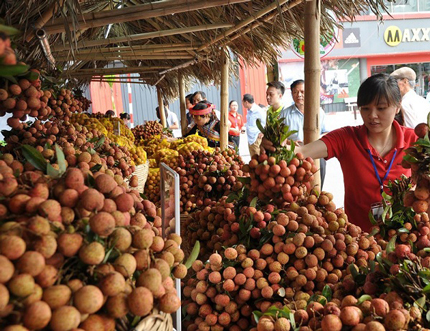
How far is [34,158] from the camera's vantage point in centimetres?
93

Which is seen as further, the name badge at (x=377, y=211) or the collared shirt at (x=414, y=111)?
the collared shirt at (x=414, y=111)

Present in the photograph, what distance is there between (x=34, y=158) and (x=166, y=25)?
241 cm

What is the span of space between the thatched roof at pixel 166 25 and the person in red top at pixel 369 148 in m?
0.60

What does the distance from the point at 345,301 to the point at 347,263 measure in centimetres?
30

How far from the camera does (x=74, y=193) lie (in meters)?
0.75

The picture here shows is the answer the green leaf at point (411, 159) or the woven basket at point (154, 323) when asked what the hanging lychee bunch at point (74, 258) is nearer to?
the woven basket at point (154, 323)

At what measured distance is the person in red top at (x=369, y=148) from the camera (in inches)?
73.7

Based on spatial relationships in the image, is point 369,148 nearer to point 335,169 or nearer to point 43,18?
point 43,18

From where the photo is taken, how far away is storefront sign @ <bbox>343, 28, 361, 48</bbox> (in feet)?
36.8

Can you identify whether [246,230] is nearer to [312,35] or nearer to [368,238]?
[368,238]

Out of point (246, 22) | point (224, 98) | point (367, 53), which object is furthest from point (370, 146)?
point (367, 53)

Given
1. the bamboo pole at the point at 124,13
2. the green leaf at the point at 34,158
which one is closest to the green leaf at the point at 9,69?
the green leaf at the point at 34,158

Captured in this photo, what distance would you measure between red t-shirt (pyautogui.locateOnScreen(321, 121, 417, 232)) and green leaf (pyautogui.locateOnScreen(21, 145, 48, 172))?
151 cm

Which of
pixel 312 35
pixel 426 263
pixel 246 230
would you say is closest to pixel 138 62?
pixel 312 35
